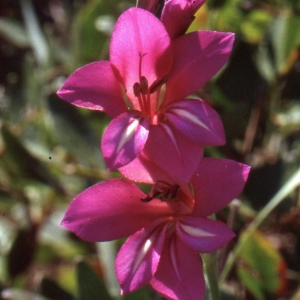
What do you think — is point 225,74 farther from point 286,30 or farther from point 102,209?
point 102,209

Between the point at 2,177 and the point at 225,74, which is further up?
the point at 225,74

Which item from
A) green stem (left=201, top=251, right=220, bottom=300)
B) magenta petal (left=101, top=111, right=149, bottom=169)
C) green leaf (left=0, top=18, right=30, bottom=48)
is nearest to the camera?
magenta petal (left=101, top=111, right=149, bottom=169)

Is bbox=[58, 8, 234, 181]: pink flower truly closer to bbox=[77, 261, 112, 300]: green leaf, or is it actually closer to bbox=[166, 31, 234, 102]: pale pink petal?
bbox=[166, 31, 234, 102]: pale pink petal

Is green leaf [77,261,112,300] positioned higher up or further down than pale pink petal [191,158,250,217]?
further down

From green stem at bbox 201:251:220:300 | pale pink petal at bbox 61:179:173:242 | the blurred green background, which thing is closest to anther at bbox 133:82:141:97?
pale pink petal at bbox 61:179:173:242

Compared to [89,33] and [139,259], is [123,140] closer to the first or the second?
[139,259]

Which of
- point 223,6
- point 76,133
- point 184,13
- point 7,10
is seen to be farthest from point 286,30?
point 7,10
